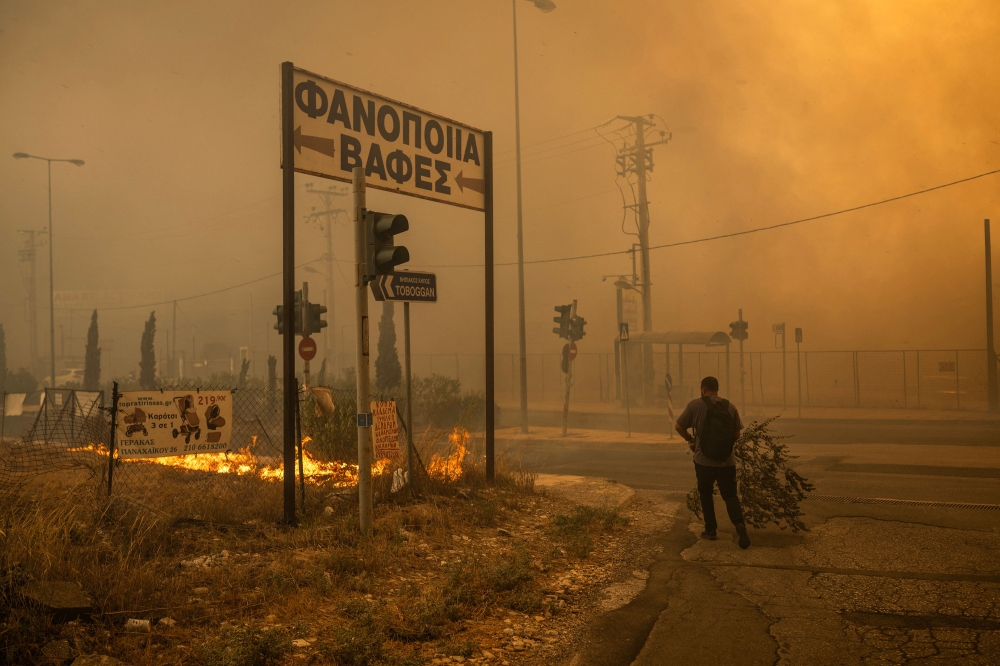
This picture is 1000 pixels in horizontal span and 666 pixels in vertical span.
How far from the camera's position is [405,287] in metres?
9.29

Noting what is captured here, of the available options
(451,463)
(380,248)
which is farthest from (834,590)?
(451,463)

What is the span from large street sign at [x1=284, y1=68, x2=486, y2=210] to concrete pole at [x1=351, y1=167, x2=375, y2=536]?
5.23 feet

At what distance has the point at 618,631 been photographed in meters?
5.30

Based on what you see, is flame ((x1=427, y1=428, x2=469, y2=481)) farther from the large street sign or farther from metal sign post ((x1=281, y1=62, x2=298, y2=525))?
the large street sign

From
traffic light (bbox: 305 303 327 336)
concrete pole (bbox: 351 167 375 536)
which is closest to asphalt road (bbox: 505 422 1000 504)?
concrete pole (bbox: 351 167 375 536)

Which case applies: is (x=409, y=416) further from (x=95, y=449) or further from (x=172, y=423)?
(x=95, y=449)

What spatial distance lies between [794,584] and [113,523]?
20.5ft

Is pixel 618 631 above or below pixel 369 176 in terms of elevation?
below

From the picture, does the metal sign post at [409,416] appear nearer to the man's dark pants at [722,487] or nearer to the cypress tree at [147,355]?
the man's dark pants at [722,487]

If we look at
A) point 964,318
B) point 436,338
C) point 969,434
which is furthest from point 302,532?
point 436,338

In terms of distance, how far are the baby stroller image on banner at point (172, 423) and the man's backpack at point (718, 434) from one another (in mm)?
5297

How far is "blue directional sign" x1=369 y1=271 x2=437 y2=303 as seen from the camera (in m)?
8.90

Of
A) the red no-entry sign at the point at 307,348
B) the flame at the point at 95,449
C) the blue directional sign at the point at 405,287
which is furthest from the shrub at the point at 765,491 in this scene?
the red no-entry sign at the point at 307,348

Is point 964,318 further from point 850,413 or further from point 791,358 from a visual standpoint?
point 850,413
